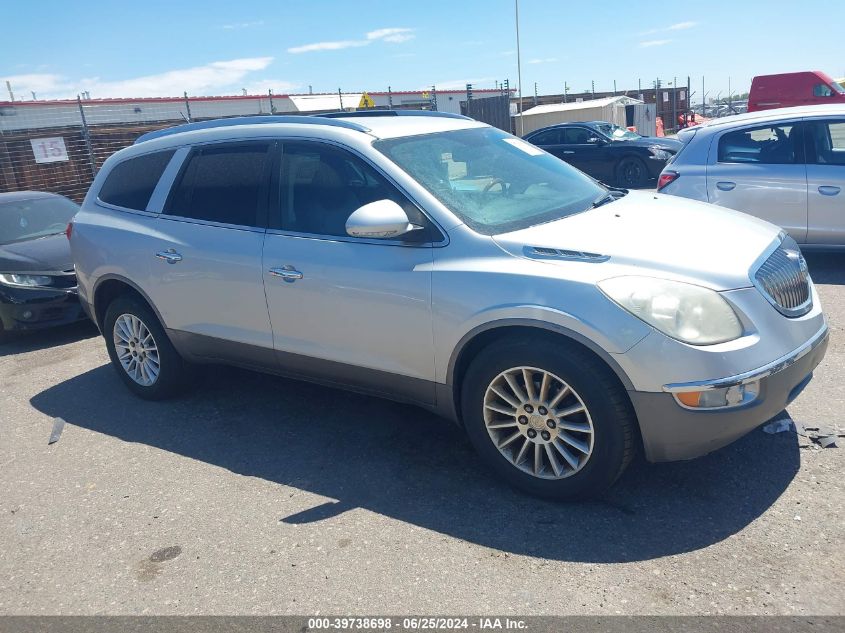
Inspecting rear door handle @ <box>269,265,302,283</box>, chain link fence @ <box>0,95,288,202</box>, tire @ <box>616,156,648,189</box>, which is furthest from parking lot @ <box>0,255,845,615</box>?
chain link fence @ <box>0,95,288,202</box>

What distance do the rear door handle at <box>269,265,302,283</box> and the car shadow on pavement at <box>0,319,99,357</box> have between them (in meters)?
4.29

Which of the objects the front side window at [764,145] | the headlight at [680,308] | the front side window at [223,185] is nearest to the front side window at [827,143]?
the front side window at [764,145]

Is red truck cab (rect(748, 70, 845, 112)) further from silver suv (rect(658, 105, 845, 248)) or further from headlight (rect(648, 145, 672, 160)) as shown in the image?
A: silver suv (rect(658, 105, 845, 248))

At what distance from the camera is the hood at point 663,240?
3.32m

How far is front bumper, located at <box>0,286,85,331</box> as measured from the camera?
7.30 m

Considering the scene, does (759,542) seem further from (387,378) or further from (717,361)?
(387,378)

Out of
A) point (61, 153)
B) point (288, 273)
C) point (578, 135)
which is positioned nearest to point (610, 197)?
point (288, 273)

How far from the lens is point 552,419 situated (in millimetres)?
3451

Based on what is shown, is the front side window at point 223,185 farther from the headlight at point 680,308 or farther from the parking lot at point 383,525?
the headlight at point 680,308

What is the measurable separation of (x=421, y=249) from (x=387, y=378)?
0.74m

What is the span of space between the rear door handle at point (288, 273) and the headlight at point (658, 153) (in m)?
13.3

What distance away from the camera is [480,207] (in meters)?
3.94

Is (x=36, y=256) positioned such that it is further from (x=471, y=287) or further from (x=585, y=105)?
(x=585, y=105)

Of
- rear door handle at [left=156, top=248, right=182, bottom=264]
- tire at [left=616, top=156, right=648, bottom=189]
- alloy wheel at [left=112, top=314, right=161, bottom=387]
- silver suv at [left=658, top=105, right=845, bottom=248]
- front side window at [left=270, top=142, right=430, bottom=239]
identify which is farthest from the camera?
tire at [left=616, top=156, right=648, bottom=189]
